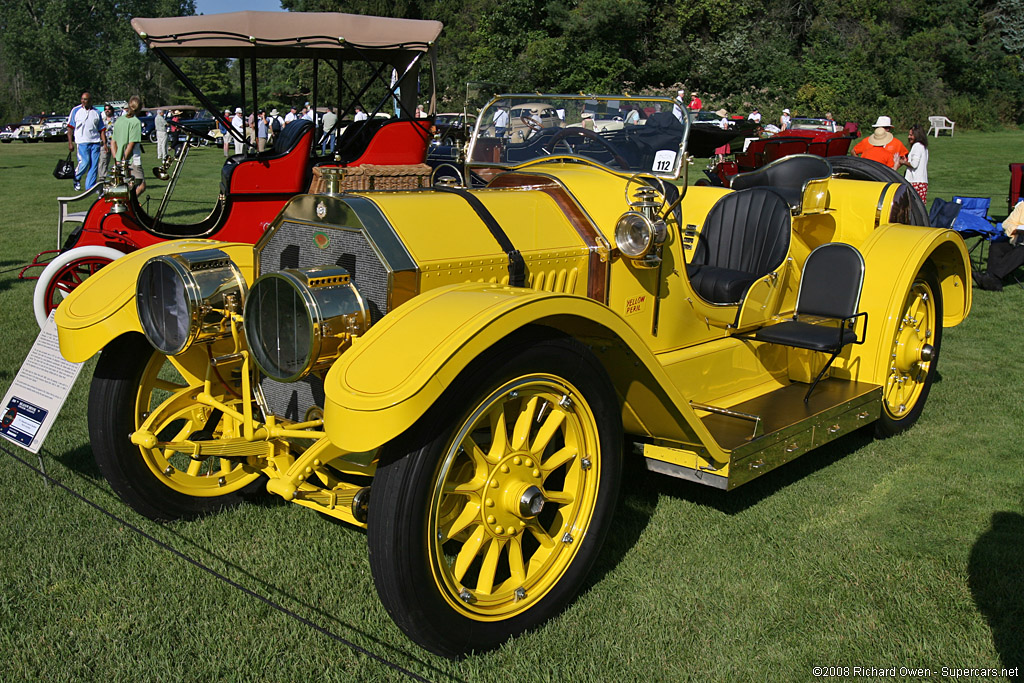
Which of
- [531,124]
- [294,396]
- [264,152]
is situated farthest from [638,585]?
[264,152]

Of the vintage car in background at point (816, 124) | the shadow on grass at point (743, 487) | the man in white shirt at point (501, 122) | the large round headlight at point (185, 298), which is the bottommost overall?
the vintage car in background at point (816, 124)

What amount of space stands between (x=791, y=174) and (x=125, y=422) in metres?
3.86

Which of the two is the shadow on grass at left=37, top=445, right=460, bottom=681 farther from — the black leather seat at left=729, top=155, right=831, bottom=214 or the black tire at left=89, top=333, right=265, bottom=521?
the black leather seat at left=729, top=155, right=831, bottom=214

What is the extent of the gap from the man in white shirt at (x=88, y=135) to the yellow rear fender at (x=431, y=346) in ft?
45.6

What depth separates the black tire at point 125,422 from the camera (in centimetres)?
326

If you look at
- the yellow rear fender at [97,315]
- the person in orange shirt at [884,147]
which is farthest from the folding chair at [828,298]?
the person in orange shirt at [884,147]

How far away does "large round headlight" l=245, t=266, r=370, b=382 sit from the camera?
2.55 metres

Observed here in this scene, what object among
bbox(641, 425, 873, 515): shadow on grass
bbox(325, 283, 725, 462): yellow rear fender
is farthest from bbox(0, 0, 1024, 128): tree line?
bbox(325, 283, 725, 462): yellow rear fender

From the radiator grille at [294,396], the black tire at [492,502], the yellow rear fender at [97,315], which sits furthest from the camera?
the yellow rear fender at [97,315]

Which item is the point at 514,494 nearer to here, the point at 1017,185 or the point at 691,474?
the point at 691,474

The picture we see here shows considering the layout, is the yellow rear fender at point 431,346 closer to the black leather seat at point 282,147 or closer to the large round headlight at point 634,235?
the large round headlight at point 634,235

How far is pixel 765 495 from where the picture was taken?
3977 mm

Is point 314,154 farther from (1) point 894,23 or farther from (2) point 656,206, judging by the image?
(1) point 894,23

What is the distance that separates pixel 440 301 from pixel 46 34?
213 feet
